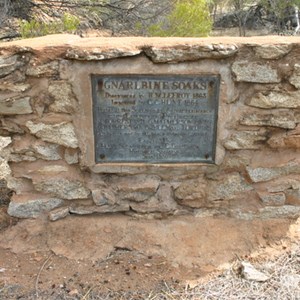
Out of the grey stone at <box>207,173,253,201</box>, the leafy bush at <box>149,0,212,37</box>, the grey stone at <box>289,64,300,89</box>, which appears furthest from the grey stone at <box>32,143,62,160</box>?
the leafy bush at <box>149,0,212,37</box>

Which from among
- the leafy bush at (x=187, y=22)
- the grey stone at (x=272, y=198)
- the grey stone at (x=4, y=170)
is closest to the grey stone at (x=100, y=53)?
the grey stone at (x=272, y=198)

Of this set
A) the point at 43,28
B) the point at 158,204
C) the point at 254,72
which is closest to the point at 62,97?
the point at 158,204

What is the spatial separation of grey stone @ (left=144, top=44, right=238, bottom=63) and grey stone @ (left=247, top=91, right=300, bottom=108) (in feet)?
0.97

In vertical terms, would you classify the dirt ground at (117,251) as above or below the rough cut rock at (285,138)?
below

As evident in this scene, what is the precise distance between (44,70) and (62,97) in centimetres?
17

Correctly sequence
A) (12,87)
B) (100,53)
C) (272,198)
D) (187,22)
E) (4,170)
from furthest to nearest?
(187,22), (4,170), (272,198), (12,87), (100,53)

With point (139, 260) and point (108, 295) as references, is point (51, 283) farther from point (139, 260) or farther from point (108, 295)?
point (139, 260)

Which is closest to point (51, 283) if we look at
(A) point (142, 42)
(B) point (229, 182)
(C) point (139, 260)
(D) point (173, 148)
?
(C) point (139, 260)

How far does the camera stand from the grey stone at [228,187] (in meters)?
2.41

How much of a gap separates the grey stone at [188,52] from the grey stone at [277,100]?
29cm

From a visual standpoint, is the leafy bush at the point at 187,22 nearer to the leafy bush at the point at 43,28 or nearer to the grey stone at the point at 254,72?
the leafy bush at the point at 43,28

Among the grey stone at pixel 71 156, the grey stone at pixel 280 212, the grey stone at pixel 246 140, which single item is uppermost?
the grey stone at pixel 246 140

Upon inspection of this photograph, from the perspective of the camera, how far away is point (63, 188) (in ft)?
7.95

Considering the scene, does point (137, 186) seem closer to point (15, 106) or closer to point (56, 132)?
point (56, 132)
